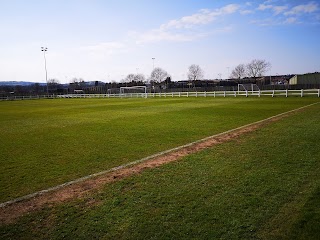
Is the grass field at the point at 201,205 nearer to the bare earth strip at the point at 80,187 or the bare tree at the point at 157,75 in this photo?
the bare earth strip at the point at 80,187

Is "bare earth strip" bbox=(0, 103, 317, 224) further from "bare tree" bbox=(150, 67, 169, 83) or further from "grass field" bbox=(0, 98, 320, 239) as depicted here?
"bare tree" bbox=(150, 67, 169, 83)

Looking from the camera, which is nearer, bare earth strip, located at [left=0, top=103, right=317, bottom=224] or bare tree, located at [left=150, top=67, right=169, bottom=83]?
bare earth strip, located at [left=0, top=103, right=317, bottom=224]

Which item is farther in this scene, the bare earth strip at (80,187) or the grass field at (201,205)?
the bare earth strip at (80,187)

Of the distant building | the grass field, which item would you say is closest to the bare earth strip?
the grass field

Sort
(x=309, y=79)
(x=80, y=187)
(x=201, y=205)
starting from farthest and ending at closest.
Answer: (x=309, y=79), (x=80, y=187), (x=201, y=205)

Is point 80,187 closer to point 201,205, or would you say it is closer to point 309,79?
point 201,205

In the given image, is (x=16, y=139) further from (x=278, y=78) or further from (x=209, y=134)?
(x=278, y=78)

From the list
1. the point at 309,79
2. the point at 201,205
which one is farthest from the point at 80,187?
the point at 309,79

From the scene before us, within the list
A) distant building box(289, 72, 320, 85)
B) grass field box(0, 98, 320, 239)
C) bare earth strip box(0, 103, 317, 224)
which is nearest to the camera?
grass field box(0, 98, 320, 239)

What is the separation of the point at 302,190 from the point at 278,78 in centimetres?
16879

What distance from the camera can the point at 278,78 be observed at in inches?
6216

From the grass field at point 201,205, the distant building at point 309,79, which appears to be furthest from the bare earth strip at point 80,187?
the distant building at point 309,79

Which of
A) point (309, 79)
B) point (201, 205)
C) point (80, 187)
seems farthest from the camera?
point (309, 79)

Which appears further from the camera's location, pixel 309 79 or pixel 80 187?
pixel 309 79
